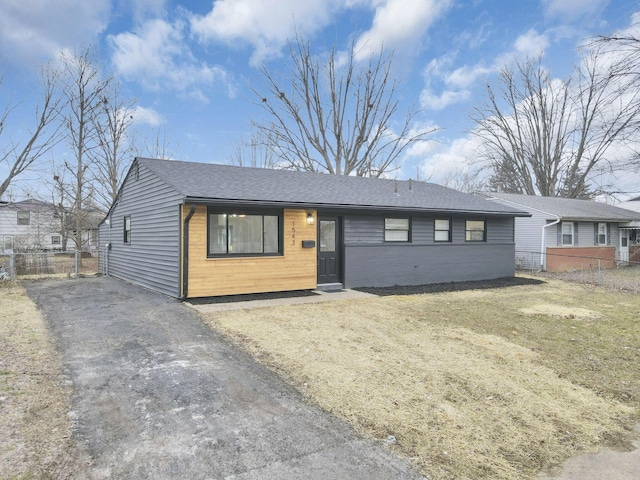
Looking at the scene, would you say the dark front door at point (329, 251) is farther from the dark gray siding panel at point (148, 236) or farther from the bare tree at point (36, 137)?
the bare tree at point (36, 137)

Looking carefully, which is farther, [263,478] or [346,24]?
[346,24]

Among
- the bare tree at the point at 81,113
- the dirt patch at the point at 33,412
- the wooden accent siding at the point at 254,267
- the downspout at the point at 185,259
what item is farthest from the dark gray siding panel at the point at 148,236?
the bare tree at the point at 81,113

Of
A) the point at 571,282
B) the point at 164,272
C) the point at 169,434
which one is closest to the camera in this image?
the point at 169,434

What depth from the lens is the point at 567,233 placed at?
18312 millimetres

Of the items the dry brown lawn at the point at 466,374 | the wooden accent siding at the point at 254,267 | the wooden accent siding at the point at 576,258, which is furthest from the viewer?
the wooden accent siding at the point at 576,258

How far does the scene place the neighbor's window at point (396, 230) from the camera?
11.8 metres

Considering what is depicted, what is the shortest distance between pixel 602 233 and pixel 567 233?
3.20 metres

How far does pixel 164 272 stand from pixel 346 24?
2162 cm

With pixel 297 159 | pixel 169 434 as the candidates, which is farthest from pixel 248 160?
pixel 169 434

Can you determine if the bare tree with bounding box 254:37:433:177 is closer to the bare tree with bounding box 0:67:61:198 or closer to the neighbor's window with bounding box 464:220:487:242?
Result: the bare tree with bounding box 0:67:61:198

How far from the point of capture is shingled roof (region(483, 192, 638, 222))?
59.1 ft

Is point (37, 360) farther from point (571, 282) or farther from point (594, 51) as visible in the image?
point (571, 282)

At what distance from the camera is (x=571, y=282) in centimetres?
1315

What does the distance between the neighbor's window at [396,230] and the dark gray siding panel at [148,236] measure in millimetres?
6161
